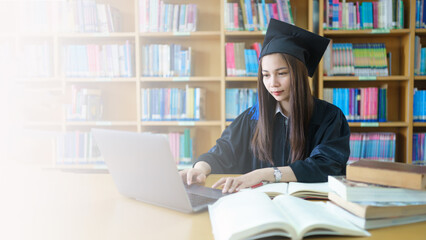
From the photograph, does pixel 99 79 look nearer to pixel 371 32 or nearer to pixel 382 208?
pixel 371 32

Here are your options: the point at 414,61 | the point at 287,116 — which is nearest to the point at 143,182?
the point at 287,116

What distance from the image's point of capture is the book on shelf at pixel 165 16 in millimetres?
3188

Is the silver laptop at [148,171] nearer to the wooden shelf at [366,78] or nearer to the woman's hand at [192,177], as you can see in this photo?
the woman's hand at [192,177]

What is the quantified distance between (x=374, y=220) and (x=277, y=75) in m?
1.02

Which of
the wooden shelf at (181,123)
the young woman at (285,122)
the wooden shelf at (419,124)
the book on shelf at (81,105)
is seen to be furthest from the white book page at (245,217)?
the wooden shelf at (419,124)

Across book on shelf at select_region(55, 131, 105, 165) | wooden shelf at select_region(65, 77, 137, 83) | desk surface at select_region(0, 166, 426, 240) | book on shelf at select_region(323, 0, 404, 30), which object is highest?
book on shelf at select_region(323, 0, 404, 30)

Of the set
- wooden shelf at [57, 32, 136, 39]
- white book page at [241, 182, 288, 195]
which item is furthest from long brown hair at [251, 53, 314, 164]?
wooden shelf at [57, 32, 136, 39]

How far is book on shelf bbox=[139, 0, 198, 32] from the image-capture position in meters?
3.19

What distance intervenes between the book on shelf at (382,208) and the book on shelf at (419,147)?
269cm

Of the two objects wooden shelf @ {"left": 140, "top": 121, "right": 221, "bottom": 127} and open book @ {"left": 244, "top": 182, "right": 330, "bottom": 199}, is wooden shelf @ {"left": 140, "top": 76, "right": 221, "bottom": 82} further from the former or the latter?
open book @ {"left": 244, "top": 182, "right": 330, "bottom": 199}

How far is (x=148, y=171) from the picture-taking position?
3.14 ft

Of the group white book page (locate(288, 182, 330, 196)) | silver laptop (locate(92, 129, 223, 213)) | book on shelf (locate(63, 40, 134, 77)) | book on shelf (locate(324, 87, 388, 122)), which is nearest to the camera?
silver laptop (locate(92, 129, 223, 213))

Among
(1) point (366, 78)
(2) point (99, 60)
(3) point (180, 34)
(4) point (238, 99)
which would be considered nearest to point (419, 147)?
(1) point (366, 78)

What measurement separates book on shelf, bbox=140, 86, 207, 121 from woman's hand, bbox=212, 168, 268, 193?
6.64ft
